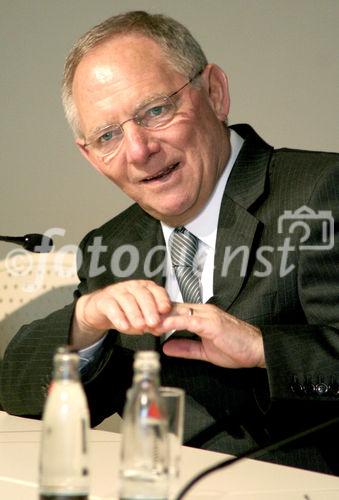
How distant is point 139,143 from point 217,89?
358 millimetres

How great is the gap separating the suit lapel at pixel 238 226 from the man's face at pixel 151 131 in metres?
0.07

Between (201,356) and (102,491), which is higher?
(201,356)

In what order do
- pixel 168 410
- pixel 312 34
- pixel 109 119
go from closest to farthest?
pixel 168 410 < pixel 109 119 < pixel 312 34

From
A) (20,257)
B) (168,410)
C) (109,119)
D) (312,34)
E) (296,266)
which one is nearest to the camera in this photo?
(168,410)

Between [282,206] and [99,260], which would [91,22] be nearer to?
[99,260]

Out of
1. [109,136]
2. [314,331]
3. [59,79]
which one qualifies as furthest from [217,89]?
[59,79]

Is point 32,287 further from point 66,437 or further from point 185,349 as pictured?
point 66,437

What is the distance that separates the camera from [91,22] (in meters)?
3.67

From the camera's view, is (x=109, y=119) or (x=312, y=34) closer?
(x=109, y=119)

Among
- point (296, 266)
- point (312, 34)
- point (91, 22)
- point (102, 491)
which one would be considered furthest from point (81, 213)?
point (102, 491)

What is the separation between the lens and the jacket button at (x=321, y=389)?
6.12 ft

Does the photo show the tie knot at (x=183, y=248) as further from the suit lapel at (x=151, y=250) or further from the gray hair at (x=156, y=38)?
the gray hair at (x=156, y=38)

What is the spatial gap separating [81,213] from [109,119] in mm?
1506

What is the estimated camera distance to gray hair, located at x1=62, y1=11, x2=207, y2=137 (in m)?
2.28
